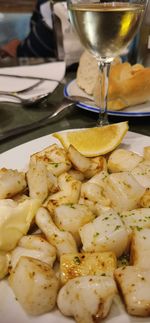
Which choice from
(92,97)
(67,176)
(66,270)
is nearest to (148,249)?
(66,270)

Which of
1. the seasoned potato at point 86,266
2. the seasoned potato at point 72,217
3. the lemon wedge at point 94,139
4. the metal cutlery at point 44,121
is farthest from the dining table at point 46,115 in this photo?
the seasoned potato at point 86,266

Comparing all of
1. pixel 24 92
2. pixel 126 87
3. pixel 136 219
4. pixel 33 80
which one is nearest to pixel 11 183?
pixel 136 219

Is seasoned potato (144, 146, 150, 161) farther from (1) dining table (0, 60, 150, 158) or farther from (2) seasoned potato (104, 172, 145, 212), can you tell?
(1) dining table (0, 60, 150, 158)

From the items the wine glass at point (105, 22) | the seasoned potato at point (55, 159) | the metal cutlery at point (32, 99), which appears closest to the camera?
the seasoned potato at point (55, 159)

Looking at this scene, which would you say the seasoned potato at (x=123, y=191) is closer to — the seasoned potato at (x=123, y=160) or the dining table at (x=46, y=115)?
the seasoned potato at (x=123, y=160)

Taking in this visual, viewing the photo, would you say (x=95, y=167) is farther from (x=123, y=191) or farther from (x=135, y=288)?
(x=135, y=288)
